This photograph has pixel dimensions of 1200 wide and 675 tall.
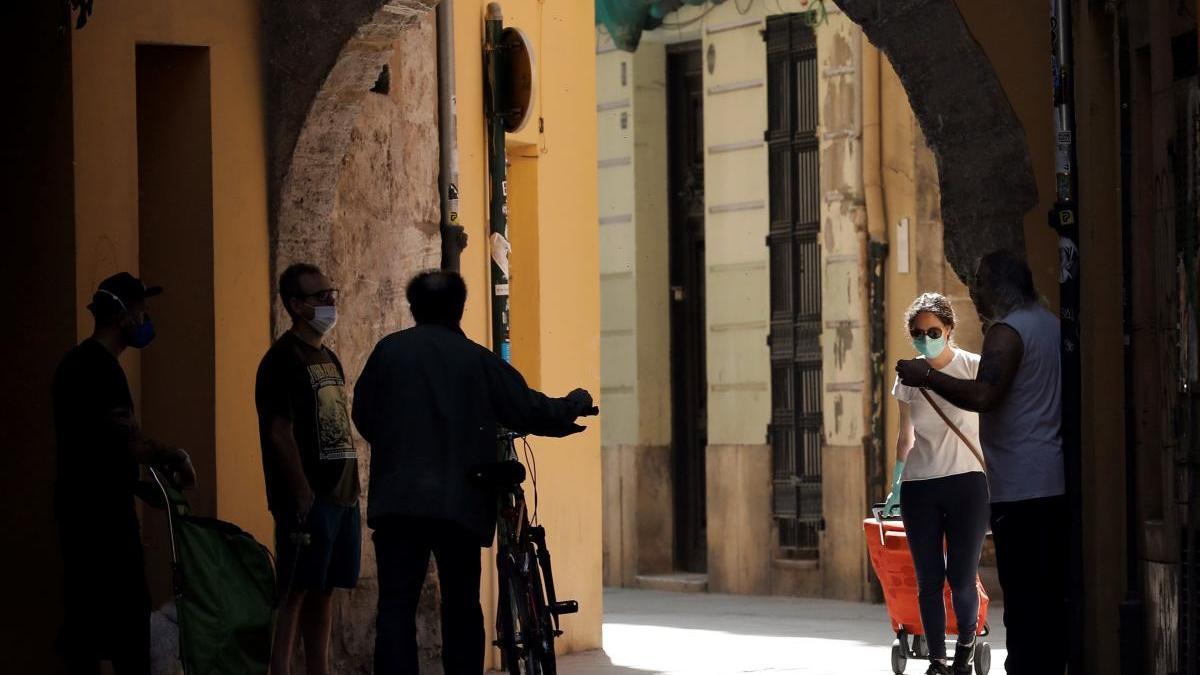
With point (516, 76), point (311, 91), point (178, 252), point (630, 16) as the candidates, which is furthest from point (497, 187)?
point (630, 16)

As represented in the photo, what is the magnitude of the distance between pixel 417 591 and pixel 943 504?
295cm

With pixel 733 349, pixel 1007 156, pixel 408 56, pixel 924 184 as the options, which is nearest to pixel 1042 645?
pixel 1007 156

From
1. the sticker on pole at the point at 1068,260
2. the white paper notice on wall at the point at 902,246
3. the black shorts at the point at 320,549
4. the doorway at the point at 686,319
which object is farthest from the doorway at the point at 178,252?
the doorway at the point at 686,319

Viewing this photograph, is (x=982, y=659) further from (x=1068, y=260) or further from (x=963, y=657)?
(x=1068, y=260)

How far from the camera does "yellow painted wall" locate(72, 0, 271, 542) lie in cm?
988

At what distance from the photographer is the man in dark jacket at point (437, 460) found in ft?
27.1

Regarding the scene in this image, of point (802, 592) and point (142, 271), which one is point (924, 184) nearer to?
point (802, 592)

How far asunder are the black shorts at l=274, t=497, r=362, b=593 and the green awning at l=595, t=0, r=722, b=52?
11.3 meters

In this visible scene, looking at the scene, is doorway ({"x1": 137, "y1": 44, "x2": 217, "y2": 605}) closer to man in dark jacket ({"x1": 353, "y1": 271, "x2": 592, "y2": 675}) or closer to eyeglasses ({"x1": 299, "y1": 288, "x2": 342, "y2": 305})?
eyeglasses ({"x1": 299, "y1": 288, "x2": 342, "y2": 305})

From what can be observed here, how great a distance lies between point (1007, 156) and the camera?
8930 mm

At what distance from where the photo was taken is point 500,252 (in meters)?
12.5

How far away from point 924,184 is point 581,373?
4899mm

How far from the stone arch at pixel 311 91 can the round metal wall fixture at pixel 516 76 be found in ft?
5.99

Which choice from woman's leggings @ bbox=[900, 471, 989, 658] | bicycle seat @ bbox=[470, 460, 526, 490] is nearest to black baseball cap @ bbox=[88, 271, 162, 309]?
bicycle seat @ bbox=[470, 460, 526, 490]
